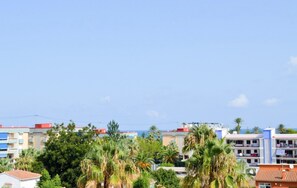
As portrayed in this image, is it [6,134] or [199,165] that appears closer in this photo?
[199,165]

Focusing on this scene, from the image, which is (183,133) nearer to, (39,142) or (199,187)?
(39,142)

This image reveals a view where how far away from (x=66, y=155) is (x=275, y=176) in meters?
26.8

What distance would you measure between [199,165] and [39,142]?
10397 cm

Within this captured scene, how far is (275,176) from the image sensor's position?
4753cm

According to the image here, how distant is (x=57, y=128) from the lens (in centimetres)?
7456

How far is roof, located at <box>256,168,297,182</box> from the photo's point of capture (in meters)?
46.5

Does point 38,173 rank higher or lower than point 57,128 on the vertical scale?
lower

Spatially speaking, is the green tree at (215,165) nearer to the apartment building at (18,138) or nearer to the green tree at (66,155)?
the green tree at (66,155)

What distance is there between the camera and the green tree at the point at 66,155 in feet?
194

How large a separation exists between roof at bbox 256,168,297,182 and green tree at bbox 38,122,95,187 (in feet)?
71.5

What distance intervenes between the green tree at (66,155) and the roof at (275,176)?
21.8m

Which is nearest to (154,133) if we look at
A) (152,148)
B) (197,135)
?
(152,148)

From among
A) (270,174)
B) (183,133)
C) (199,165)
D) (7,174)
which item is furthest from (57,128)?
(183,133)

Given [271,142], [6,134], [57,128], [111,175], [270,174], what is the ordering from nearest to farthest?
[111,175] → [270,174] → [57,128] → [271,142] → [6,134]
